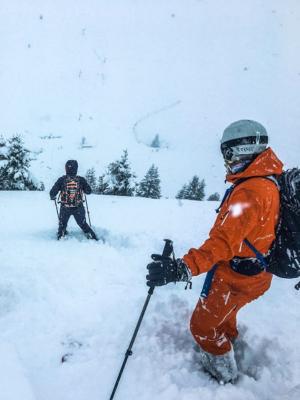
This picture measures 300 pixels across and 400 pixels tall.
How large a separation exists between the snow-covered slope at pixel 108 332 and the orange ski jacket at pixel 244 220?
1.64m

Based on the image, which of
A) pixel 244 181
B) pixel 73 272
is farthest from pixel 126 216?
pixel 244 181

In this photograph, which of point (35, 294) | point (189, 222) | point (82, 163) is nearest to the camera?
point (35, 294)

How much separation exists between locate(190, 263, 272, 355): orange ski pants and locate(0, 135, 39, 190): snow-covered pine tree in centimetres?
2202

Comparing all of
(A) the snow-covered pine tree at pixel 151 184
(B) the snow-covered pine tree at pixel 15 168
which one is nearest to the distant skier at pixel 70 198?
(B) the snow-covered pine tree at pixel 15 168

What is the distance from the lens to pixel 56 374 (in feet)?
11.8

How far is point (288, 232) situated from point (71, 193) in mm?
6745

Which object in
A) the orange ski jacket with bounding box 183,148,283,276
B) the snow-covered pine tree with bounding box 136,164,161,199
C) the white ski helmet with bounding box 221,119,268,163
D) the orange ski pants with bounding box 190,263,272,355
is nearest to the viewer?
the orange ski jacket with bounding box 183,148,283,276

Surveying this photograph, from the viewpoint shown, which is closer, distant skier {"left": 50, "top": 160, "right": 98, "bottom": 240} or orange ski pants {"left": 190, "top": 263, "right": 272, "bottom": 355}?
orange ski pants {"left": 190, "top": 263, "right": 272, "bottom": 355}

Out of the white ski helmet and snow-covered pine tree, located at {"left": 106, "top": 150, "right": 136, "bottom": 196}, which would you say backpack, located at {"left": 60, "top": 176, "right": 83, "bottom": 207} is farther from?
snow-covered pine tree, located at {"left": 106, "top": 150, "right": 136, "bottom": 196}

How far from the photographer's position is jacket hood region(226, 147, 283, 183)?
10.2ft

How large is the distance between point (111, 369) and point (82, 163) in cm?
6673

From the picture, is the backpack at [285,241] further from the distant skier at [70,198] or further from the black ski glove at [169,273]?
the distant skier at [70,198]

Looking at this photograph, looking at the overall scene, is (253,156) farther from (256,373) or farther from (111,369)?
(111,369)

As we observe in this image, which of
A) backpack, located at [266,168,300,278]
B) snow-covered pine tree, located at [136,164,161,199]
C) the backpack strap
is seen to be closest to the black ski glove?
the backpack strap
